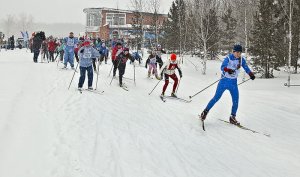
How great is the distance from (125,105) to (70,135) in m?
3.94

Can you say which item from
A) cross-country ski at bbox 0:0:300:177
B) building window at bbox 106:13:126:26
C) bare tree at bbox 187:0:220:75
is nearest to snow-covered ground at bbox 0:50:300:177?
cross-country ski at bbox 0:0:300:177

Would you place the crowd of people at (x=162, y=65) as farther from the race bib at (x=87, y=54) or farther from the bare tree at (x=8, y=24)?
the bare tree at (x=8, y=24)

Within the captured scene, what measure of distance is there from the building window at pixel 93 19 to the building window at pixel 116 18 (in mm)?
1585

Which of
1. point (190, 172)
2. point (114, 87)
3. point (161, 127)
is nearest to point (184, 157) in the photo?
point (190, 172)

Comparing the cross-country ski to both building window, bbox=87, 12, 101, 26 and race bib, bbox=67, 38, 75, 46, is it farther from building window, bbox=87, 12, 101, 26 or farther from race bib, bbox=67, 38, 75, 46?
building window, bbox=87, 12, 101, 26

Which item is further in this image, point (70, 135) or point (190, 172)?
point (70, 135)

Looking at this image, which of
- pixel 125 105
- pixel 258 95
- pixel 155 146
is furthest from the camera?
pixel 258 95

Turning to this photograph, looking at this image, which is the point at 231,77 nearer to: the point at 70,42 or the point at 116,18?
the point at 70,42

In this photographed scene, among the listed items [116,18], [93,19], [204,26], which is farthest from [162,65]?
[93,19]

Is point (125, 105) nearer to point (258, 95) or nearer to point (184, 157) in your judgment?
point (184, 157)

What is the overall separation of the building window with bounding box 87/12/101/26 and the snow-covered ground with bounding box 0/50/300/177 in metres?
45.3

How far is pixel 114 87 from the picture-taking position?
14102 mm

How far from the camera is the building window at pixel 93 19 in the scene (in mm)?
56406

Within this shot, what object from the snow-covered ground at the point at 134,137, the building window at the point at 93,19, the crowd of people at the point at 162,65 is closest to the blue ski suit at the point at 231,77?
the crowd of people at the point at 162,65
